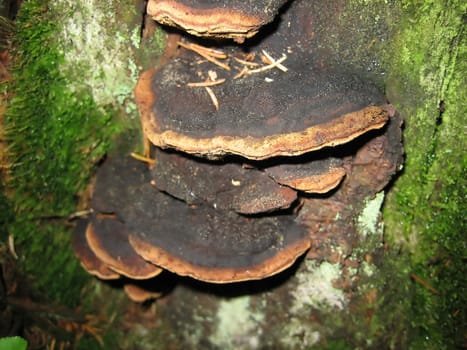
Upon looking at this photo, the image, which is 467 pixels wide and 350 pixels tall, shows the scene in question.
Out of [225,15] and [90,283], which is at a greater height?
[225,15]

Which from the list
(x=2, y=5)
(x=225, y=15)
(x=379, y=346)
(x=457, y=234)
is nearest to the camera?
(x=225, y=15)

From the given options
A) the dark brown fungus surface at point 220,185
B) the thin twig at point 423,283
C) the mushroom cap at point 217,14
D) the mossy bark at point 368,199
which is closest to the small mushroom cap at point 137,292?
the mossy bark at point 368,199

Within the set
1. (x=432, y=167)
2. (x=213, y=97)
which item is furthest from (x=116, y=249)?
(x=432, y=167)

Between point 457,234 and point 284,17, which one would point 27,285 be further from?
point 457,234

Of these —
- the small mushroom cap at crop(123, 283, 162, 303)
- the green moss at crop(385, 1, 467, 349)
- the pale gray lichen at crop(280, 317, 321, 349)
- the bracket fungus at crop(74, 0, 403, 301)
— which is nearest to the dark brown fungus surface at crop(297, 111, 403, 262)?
the bracket fungus at crop(74, 0, 403, 301)

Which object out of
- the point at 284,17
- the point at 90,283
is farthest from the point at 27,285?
the point at 284,17

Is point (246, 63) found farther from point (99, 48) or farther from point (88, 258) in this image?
point (88, 258)

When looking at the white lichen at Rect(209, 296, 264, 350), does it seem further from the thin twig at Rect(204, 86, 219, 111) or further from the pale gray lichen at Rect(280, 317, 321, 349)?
the thin twig at Rect(204, 86, 219, 111)
